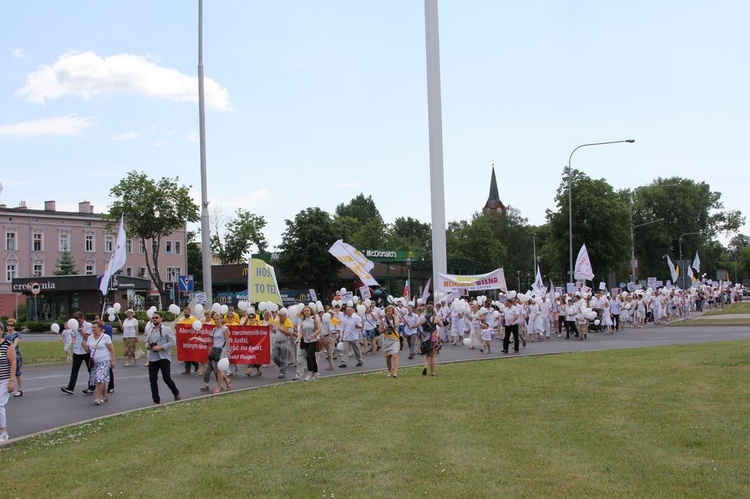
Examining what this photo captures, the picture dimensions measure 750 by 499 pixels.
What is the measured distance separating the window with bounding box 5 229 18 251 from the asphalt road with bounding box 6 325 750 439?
60.7m

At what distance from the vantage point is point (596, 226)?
237ft

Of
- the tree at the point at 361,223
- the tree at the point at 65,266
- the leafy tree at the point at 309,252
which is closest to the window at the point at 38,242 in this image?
the tree at the point at 65,266

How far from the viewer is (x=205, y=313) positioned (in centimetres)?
1911

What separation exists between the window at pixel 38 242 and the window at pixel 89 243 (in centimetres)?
526

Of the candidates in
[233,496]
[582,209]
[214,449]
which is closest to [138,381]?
[214,449]

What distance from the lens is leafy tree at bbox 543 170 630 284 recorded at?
71750 millimetres

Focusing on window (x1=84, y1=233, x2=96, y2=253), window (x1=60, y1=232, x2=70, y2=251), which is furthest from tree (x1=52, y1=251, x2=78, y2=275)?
window (x1=84, y1=233, x2=96, y2=253)

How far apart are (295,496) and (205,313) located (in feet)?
41.7

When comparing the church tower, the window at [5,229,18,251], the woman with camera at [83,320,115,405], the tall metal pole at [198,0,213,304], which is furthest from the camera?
the church tower

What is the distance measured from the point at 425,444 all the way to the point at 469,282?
22.2 meters

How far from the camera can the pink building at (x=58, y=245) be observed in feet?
254

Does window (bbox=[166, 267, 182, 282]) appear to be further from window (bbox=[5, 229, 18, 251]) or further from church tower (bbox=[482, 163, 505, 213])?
church tower (bbox=[482, 163, 505, 213])

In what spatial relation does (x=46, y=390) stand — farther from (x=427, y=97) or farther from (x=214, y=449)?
(x=427, y=97)

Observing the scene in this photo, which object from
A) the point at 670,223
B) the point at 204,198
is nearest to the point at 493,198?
the point at 670,223
